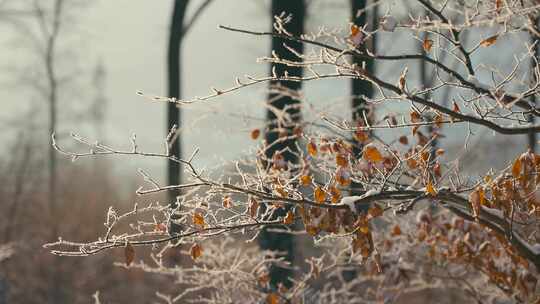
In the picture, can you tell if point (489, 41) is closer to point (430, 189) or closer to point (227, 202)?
point (430, 189)

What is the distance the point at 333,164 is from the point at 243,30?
1.40m

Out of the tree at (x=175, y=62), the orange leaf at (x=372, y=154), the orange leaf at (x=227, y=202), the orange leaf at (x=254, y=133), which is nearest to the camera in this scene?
the orange leaf at (x=372, y=154)

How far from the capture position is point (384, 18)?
306cm

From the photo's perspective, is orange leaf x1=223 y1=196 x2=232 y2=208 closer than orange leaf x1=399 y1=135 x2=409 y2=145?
Yes

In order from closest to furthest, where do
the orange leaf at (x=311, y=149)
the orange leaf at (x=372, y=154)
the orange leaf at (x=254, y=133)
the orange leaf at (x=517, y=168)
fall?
the orange leaf at (x=517, y=168) → the orange leaf at (x=372, y=154) → the orange leaf at (x=311, y=149) → the orange leaf at (x=254, y=133)

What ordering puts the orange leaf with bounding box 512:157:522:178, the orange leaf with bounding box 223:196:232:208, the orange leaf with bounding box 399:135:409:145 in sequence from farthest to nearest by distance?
the orange leaf with bounding box 399:135:409:145
the orange leaf with bounding box 223:196:232:208
the orange leaf with bounding box 512:157:522:178

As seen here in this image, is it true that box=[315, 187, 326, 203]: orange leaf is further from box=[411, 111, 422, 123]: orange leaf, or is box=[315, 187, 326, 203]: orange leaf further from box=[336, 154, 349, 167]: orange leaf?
box=[411, 111, 422, 123]: orange leaf

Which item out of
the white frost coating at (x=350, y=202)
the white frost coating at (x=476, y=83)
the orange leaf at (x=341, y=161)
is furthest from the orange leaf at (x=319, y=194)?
the white frost coating at (x=476, y=83)

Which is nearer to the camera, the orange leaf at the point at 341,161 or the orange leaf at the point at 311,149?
the orange leaf at the point at 341,161

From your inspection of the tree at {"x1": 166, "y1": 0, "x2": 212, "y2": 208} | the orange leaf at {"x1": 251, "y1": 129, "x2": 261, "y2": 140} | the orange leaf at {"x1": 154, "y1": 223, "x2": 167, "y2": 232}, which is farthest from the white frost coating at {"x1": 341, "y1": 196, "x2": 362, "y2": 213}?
the tree at {"x1": 166, "y1": 0, "x2": 212, "y2": 208}

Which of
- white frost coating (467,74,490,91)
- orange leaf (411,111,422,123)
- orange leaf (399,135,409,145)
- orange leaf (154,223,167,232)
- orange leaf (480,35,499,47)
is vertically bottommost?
orange leaf (154,223,167,232)

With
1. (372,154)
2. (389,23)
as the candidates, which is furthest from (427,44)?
(372,154)

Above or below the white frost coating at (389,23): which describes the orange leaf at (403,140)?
below

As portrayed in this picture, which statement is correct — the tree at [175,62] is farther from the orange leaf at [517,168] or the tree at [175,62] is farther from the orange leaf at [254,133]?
the orange leaf at [517,168]
